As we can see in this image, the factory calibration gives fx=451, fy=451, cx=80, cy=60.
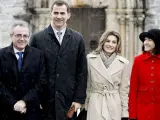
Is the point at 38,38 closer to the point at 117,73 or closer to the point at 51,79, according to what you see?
the point at 51,79

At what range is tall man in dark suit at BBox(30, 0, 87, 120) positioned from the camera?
5.26 m

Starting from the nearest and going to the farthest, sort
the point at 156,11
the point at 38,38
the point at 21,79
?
the point at 21,79 < the point at 38,38 < the point at 156,11

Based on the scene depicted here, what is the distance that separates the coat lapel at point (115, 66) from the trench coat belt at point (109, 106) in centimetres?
25

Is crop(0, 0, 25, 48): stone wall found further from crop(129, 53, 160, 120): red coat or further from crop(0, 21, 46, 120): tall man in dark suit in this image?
crop(129, 53, 160, 120): red coat

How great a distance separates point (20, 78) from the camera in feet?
16.5

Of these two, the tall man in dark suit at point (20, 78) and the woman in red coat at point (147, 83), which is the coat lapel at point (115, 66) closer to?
the woman in red coat at point (147, 83)

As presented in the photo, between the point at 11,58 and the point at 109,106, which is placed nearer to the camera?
the point at 11,58

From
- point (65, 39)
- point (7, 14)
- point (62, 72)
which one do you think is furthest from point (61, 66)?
point (7, 14)

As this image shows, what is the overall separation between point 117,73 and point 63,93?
75 cm

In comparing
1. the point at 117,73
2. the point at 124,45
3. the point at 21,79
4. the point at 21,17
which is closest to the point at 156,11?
the point at 124,45

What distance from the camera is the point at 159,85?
212 inches

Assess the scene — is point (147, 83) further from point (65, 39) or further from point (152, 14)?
point (152, 14)

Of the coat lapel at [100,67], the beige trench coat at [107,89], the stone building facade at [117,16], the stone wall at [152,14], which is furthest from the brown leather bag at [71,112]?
the stone wall at [152,14]

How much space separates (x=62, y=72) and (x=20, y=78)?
0.52 meters
